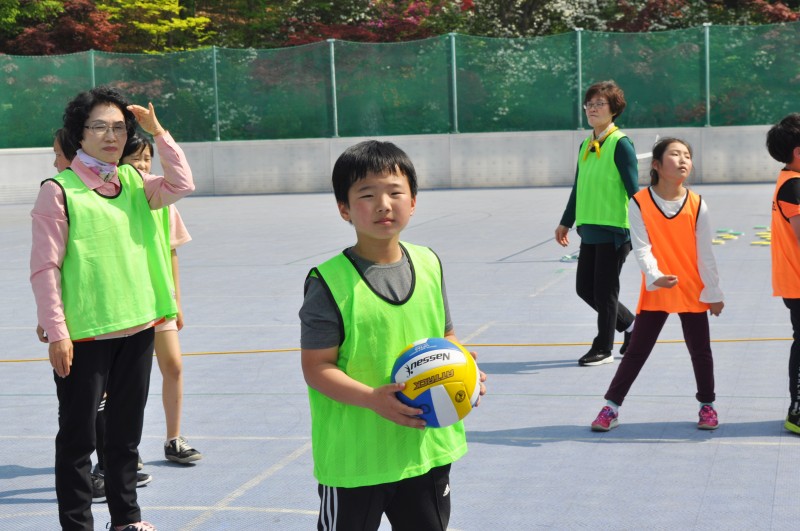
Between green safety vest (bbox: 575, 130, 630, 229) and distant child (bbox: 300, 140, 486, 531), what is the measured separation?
14.9 feet

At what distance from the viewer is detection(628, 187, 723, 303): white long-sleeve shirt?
600 centimetres

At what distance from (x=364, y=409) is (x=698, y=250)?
3.25 meters

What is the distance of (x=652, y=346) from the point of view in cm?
621

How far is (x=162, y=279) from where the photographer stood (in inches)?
194

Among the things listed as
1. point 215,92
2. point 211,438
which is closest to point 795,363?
point 211,438

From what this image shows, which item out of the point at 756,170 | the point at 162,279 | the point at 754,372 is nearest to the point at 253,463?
the point at 162,279

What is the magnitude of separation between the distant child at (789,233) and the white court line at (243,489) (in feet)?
8.12

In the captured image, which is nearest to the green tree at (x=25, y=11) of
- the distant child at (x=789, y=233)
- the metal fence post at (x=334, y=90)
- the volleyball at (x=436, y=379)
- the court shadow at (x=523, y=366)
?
the metal fence post at (x=334, y=90)

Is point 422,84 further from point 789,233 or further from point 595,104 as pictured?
point 789,233

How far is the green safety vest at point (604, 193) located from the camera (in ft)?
25.6

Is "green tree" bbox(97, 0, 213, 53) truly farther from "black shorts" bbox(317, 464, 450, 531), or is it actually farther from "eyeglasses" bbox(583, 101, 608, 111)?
"black shorts" bbox(317, 464, 450, 531)

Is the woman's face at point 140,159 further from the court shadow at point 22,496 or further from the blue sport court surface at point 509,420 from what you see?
the court shadow at point 22,496

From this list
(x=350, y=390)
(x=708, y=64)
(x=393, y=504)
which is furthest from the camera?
(x=708, y=64)

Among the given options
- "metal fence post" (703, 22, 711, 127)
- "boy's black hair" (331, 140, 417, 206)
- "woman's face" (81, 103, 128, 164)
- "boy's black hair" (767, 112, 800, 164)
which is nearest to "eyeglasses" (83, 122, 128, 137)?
"woman's face" (81, 103, 128, 164)
